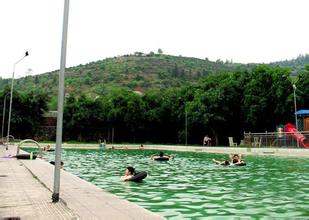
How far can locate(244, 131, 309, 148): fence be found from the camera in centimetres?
3562

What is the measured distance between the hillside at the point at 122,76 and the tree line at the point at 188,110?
30.0 m

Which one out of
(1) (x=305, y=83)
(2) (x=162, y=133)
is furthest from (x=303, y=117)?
(2) (x=162, y=133)

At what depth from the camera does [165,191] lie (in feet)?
39.3

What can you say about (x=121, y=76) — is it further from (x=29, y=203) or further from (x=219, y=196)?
(x=29, y=203)

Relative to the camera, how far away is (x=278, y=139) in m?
38.5

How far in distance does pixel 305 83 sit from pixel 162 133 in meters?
29.0

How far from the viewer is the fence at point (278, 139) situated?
117 feet

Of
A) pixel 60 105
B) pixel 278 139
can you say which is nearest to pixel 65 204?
pixel 60 105

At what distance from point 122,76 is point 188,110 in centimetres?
6110

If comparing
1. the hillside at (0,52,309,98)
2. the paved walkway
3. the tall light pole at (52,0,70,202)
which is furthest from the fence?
the hillside at (0,52,309,98)

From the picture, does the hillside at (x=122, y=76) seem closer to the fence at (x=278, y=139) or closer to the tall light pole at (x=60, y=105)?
the fence at (x=278, y=139)

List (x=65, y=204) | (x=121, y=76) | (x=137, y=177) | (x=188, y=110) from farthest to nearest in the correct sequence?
(x=121, y=76)
(x=188, y=110)
(x=137, y=177)
(x=65, y=204)

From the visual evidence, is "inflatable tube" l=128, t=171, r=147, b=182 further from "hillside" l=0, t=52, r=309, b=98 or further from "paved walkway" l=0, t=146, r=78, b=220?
"hillside" l=0, t=52, r=309, b=98

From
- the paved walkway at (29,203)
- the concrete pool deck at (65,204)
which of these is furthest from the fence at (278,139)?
the paved walkway at (29,203)
